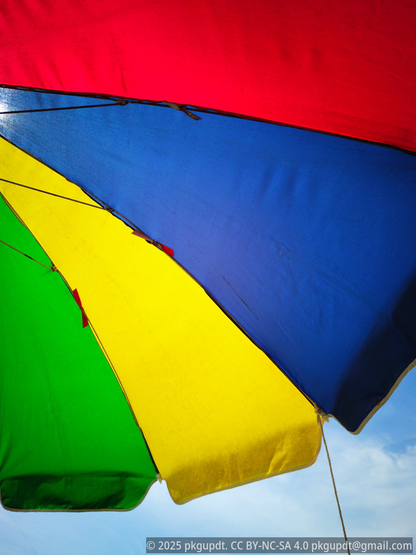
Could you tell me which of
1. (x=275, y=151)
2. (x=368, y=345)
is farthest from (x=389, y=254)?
(x=275, y=151)

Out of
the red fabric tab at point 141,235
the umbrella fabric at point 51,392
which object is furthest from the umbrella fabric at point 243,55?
the umbrella fabric at point 51,392

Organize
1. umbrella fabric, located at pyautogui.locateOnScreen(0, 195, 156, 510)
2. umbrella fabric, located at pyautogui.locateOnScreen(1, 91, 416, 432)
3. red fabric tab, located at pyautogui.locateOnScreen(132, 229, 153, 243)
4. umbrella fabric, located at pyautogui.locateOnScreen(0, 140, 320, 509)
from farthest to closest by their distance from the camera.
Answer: umbrella fabric, located at pyautogui.locateOnScreen(0, 195, 156, 510), umbrella fabric, located at pyautogui.locateOnScreen(0, 140, 320, 509), red fabric tab, located at pyautogui.locateOnScreen(132, 229, 153, 243), umbrella fabric, located at pyautogui.locateOnScreen(1, 91, 416, 432)

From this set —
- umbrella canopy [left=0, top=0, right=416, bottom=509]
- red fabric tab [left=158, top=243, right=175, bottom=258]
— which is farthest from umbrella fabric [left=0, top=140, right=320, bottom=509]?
red fabric tab [left=158, top=243, right=175, bottom=258]

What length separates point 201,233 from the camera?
1765 mm

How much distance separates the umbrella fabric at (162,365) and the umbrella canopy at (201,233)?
1cm

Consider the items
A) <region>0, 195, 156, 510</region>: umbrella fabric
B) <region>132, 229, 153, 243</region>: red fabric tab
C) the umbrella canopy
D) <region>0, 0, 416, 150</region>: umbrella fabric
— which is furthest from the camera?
<region>0, 195, 156, 510</region>: umbrella fabric

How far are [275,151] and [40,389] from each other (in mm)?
1736

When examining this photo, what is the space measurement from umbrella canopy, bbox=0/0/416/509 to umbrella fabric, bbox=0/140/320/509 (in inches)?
0.4

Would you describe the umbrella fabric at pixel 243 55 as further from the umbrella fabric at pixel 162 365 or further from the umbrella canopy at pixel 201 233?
the umbrella fabric at pixel 162 365

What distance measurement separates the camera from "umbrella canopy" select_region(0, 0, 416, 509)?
1296mm

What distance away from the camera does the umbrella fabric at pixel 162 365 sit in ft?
6.54

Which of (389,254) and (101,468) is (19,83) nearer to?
(389,254)

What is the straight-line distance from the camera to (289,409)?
197cm

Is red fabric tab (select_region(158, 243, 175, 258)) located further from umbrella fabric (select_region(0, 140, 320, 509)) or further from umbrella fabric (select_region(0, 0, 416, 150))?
umbrella fabric (select_region(0, 0, 416, 150))
